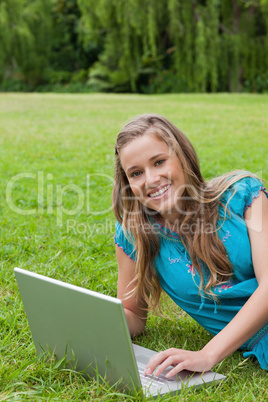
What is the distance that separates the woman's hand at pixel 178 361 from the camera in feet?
5.38

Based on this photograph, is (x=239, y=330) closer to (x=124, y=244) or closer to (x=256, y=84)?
(x=124, y=244)

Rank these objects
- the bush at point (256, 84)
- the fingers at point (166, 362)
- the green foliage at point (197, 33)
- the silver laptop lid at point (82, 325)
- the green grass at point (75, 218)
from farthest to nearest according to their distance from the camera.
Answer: the bush at point (256, 84) → the green foliage at point (197, 33) → the green grass at point (75, 218) → the fingers at point (166, 362) → the silver laptop lid at point (82, 325)

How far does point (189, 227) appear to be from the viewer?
2.01 meters

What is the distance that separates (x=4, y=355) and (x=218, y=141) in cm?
529

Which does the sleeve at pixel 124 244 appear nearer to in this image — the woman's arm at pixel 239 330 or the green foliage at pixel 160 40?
the woman's arm at pixel 239 330

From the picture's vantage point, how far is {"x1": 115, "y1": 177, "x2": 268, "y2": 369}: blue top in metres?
1.92

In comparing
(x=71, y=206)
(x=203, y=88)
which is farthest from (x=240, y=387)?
(x=203, y=88)

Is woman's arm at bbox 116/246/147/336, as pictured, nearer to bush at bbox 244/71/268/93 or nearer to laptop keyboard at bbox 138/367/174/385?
laptop keyboard at bbox 138/367/174/385

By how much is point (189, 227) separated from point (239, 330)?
44 centimetres

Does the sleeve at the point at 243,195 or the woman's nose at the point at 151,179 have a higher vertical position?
the woman's nose at the point at 151,179

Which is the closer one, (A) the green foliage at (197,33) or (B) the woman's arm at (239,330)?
(B) the woman's arm at (239,330)

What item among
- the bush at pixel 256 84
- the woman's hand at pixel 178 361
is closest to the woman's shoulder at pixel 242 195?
the woman's hand at pixel 178 361

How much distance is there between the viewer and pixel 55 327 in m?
1.75

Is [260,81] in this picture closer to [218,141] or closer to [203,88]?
[203,88]
